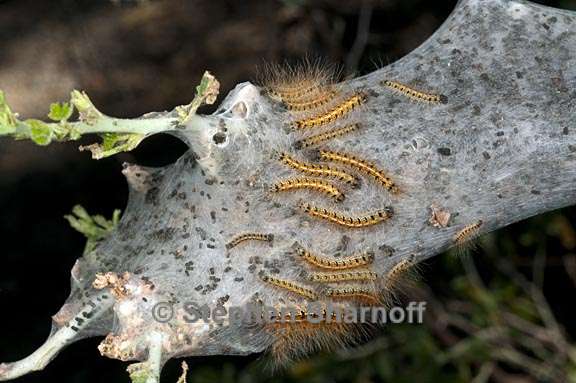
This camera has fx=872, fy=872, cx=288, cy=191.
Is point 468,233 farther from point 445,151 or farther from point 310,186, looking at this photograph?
point 310,186

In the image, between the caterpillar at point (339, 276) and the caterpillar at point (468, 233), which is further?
the caterpillar at point (468, 233)

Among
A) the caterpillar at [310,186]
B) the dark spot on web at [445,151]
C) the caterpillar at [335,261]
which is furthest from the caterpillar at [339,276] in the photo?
the dark spot on web at [445,151]

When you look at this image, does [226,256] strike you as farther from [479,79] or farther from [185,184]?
[479,79]

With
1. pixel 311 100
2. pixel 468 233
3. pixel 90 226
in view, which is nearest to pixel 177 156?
pixel 90 226

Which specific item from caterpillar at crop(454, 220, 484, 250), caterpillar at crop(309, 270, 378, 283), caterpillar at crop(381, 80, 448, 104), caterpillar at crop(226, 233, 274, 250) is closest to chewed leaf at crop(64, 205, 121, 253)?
caterpillar at crop(226, 233, 274, 250)

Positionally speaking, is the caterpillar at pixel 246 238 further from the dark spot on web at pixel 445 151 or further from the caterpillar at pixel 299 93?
the dark spot on web at pixel 445 151

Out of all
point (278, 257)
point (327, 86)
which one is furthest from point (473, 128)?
point (278, 257)

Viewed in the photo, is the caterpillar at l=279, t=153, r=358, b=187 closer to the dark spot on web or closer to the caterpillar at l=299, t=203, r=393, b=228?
the caterpillar at l=299, t=203, r=393, b=228
